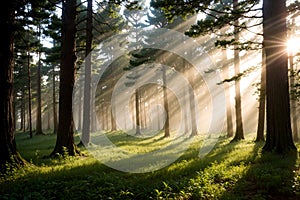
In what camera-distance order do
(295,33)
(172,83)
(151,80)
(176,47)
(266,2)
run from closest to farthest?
(266,2) → (295,33) → (176,47) → (172,83) → (151,80)

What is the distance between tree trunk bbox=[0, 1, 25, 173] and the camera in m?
8.42

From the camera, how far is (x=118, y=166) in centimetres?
919

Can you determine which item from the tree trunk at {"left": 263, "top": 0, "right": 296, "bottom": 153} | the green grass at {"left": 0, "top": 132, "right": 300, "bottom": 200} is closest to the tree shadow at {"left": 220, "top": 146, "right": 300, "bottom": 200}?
the green grass at {"left": 0, "top": 132, "right": 300, "bottom": 200}

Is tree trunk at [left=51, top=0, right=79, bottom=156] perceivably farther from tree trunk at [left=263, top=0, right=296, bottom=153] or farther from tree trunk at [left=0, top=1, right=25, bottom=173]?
tree trunk at [left=263, top=0, right=296, bottom=153]

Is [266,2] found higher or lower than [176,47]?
lower

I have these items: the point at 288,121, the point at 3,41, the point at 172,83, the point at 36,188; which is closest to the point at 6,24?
the point at 3,41

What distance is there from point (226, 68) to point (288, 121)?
53.6ft

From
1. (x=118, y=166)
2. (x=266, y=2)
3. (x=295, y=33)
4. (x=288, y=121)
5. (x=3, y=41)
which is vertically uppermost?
(x=295, y=33)

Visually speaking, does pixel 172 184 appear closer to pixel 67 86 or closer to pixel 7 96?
pixel 7 96

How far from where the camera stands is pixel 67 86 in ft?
39.3

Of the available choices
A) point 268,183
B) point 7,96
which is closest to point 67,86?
point 7,96

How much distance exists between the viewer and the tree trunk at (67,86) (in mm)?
11734

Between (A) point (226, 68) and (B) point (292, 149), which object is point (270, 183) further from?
(A) point (226, 68)

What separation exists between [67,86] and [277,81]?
325 inches
